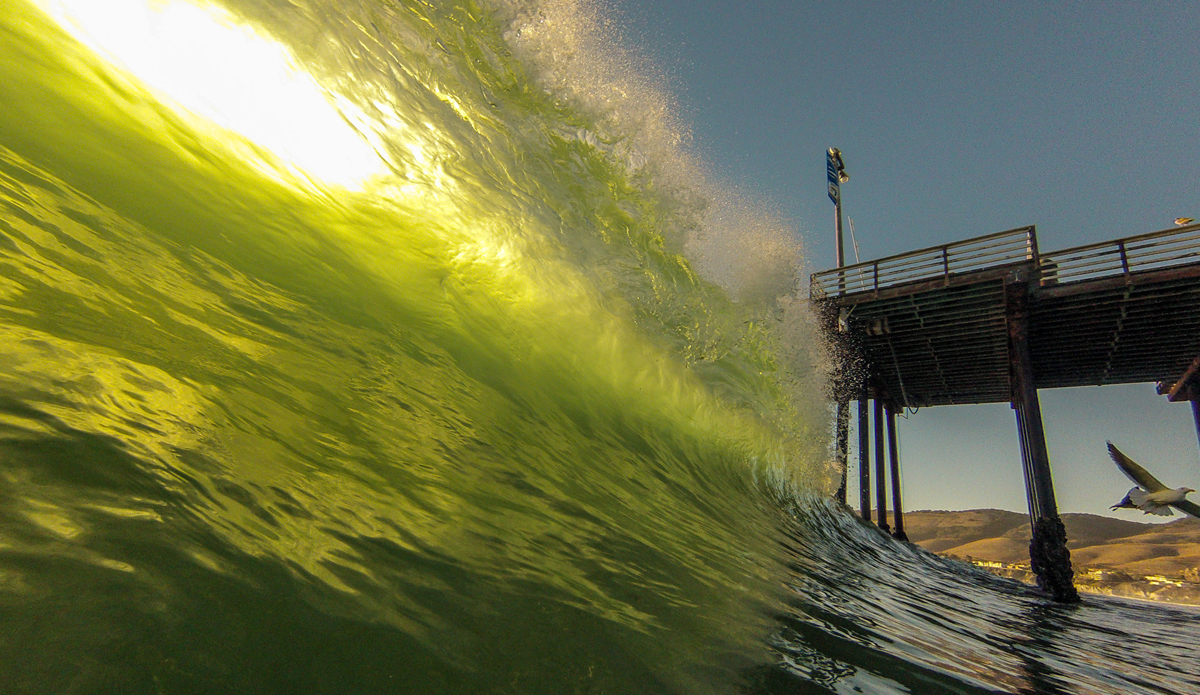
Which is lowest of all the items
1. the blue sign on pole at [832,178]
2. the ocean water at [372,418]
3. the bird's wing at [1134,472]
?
the ocean water at [372,418]

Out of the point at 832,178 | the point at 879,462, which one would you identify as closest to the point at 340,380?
the point at 879,462

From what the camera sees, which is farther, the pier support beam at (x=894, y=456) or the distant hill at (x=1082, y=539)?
the distant hill at (x=1082, y=539)

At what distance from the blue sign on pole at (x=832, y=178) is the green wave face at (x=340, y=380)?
1390 centimetres

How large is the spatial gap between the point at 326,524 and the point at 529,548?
75cm

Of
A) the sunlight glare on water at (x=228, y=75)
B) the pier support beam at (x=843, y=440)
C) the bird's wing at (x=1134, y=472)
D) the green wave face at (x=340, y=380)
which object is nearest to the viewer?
the green wave face at (x=340, y=380)

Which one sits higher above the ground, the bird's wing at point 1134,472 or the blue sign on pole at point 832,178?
the blue sign on pole at point 832,178

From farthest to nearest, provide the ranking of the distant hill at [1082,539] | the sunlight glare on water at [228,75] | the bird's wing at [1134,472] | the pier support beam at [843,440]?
the distant hill at [1082,539]
the pier support beam at [843,440]
the bird's wing at [1134,472]
the sunlight glare on water at [228,75]

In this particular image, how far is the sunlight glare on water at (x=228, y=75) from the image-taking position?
3.52 meters

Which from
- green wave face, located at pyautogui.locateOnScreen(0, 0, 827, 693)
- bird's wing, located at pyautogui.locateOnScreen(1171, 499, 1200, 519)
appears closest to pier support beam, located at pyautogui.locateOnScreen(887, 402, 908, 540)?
bird's wing, located at pyautogui.locateOnScreen(1171, 499, 1200, 519)

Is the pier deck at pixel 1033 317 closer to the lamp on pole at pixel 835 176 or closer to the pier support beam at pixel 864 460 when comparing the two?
the pier support beam at pixel 864 460

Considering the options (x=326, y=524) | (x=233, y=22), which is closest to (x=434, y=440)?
(x=326, y=524)

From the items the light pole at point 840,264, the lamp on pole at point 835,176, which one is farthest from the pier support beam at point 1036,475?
the lamp on pole at point 835,176

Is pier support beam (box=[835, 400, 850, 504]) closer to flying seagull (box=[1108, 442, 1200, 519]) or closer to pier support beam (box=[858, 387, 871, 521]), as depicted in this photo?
pier support beam (box=[858, 387, 871, 521])

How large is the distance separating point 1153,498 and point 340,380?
12.1 meters
